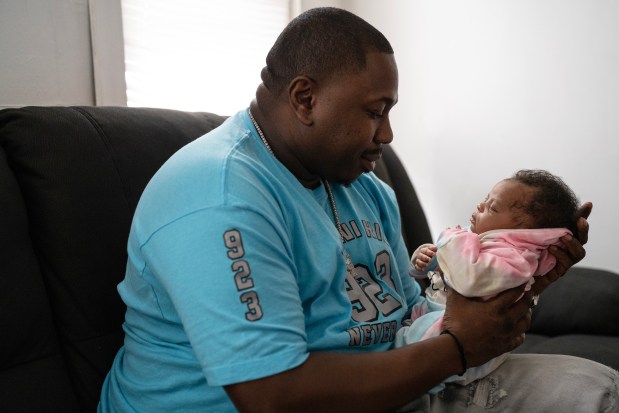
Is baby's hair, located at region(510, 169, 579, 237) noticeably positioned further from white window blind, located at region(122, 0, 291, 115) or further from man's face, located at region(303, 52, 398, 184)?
white window blind, located at region(122, 0, 291, 115)

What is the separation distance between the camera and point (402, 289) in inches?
52.3

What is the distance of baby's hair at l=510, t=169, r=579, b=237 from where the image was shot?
1174 millimetres

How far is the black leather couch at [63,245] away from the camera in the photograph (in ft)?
3.56

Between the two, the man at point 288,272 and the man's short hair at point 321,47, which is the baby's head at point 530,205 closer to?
the man at point 288,272

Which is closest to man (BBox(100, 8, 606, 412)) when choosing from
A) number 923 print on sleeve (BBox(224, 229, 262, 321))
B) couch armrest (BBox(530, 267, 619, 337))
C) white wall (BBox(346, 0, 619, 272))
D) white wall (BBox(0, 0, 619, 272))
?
number 923 print on sleeve (BBox(224, 229, 262, 321))

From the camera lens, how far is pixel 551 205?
3.87 feet

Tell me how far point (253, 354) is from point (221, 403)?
0.21 meters

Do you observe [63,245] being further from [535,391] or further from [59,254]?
[535,391]

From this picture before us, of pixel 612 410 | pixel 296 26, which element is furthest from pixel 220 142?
pixel 612 410

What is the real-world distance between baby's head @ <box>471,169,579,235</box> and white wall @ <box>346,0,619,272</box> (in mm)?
1299

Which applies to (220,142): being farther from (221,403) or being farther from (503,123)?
(503,123)

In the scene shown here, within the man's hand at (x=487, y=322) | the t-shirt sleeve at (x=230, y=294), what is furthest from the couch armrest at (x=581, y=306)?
the t-shirt sleeve at (x=230, y=294)

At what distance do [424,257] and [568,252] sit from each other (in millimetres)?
312

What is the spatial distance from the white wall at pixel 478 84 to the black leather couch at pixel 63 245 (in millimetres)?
641
